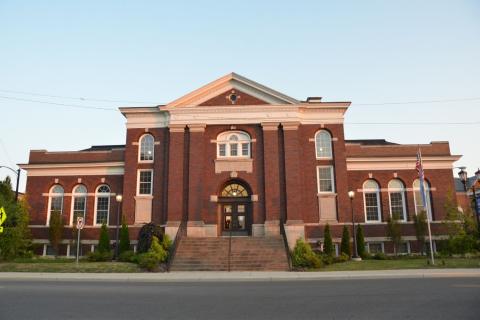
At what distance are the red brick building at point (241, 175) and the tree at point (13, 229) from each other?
2.83 m

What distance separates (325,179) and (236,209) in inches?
295

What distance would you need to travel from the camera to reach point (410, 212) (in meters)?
31.7

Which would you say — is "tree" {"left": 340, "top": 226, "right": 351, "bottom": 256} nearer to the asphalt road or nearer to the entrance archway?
the entrance archway

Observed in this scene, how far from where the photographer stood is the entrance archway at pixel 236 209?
30.3 meters

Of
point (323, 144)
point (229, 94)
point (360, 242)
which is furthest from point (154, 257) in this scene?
point (323, 144)

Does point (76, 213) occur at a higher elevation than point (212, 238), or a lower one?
higher

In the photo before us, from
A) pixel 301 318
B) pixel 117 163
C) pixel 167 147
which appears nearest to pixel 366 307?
pixel 301 318

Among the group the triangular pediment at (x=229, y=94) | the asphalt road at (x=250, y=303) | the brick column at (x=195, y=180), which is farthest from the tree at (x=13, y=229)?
the asphalt road at (x=250, y=303)

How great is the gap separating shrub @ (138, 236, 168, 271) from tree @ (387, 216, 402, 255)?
17164mm

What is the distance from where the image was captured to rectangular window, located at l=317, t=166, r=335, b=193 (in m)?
30.9

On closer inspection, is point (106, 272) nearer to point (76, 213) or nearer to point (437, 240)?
point (76, 213)

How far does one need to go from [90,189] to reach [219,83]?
14.1 meters

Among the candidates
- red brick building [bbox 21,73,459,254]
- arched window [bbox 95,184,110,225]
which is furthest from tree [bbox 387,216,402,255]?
arched window [bbox 95,184,110,225]

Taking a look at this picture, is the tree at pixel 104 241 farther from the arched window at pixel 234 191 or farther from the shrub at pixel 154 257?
the arched window at pixel 234 191
